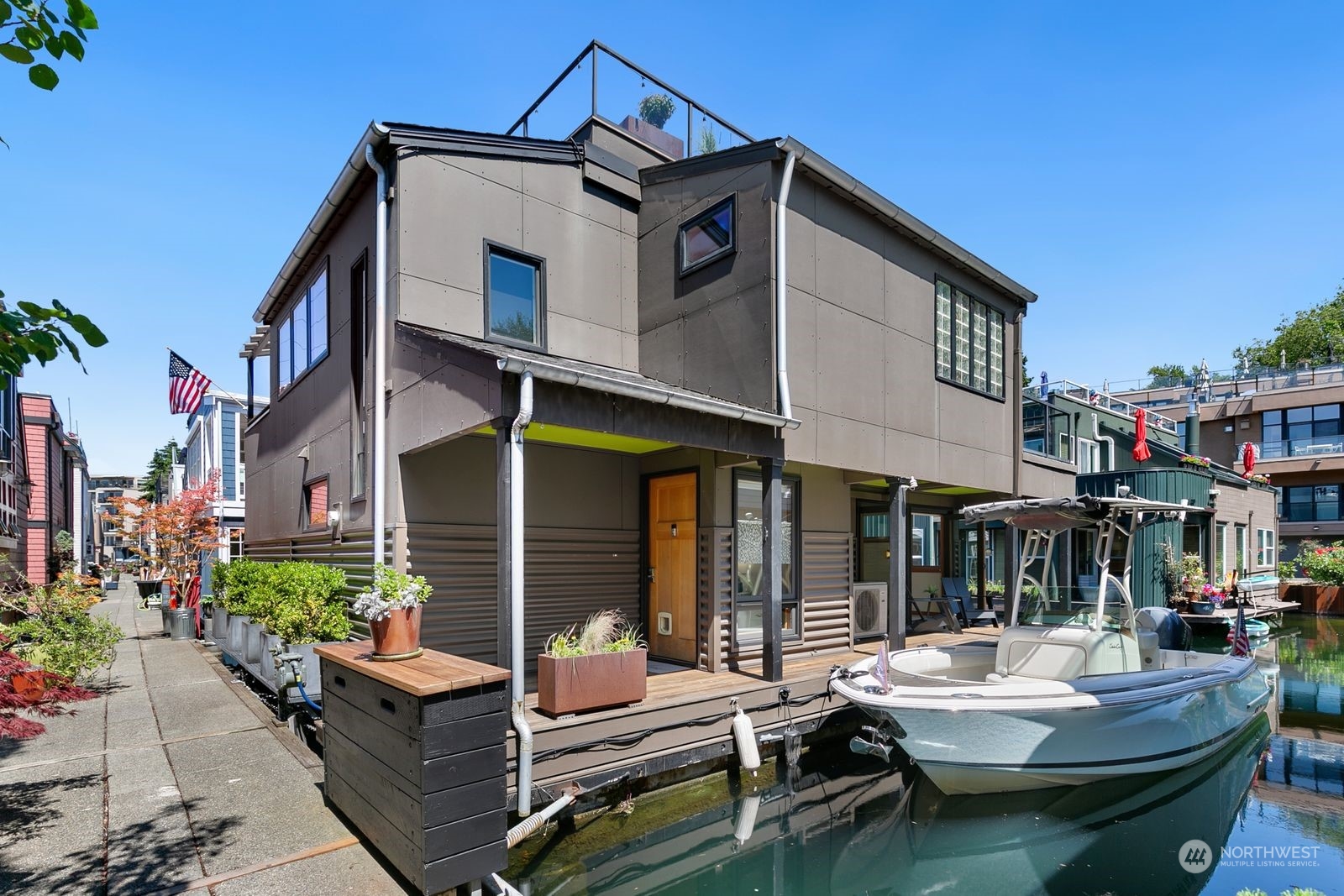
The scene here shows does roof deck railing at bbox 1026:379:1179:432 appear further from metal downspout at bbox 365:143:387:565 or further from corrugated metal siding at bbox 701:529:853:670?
metal downspout at bbox 365:143:387:565

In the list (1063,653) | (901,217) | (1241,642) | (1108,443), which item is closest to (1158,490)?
(1108,443)

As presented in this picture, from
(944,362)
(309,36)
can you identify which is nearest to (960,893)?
(944,362)

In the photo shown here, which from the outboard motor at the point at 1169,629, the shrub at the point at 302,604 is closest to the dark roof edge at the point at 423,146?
the shrub at the point at 302,604

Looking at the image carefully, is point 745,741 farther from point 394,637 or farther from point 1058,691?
point 394,637

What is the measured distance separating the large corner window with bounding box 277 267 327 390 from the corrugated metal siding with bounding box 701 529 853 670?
18.3 feet

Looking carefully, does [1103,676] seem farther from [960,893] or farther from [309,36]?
[309,36]

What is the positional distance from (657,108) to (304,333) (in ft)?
19.3

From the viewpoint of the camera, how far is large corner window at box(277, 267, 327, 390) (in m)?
9.35

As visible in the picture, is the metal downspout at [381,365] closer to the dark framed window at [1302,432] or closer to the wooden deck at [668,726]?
the wooden deck at [668,726]

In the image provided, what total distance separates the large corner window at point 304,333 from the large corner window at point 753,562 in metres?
5.54

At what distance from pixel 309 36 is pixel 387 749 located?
23.3 ft

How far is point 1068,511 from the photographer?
7145 millimetres

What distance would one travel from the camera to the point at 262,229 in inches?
398

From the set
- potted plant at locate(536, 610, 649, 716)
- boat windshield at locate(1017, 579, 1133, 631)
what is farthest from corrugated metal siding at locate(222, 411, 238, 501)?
boat windshield at locate(1017, 579, 1133, 631)
